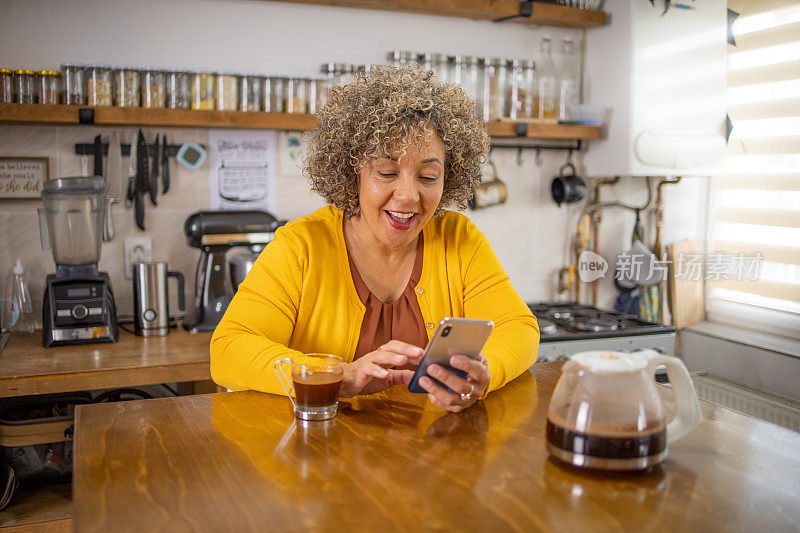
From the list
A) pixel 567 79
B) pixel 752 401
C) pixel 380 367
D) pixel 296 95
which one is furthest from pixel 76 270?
pixel 752 401

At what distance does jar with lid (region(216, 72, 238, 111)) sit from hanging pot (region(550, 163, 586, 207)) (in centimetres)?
153

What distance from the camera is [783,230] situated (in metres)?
3.07

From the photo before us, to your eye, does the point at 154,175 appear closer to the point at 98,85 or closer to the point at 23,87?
the point at 98,85

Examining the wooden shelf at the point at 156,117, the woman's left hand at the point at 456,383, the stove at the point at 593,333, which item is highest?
the wooden shelf at the point at 156,117

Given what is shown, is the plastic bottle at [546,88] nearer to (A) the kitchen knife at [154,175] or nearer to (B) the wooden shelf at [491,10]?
(B) the wooden shelf at [491,10]

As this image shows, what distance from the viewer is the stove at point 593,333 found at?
2738 millimetres

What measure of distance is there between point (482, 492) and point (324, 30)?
240 centimetres

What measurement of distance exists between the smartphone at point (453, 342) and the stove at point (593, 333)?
4.79 ft

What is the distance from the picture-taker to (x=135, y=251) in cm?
277

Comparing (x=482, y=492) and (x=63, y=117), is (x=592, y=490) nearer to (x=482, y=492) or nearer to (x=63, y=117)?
(x=482, y=492)

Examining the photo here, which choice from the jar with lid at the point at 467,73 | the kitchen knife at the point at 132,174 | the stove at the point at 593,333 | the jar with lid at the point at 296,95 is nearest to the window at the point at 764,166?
the stove at the point at 593,333

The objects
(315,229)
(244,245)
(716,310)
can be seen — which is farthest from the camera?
(716,310)

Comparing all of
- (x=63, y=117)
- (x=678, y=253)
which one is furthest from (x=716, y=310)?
(x=63, y=117)

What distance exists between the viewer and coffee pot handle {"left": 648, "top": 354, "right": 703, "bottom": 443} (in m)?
1.06
